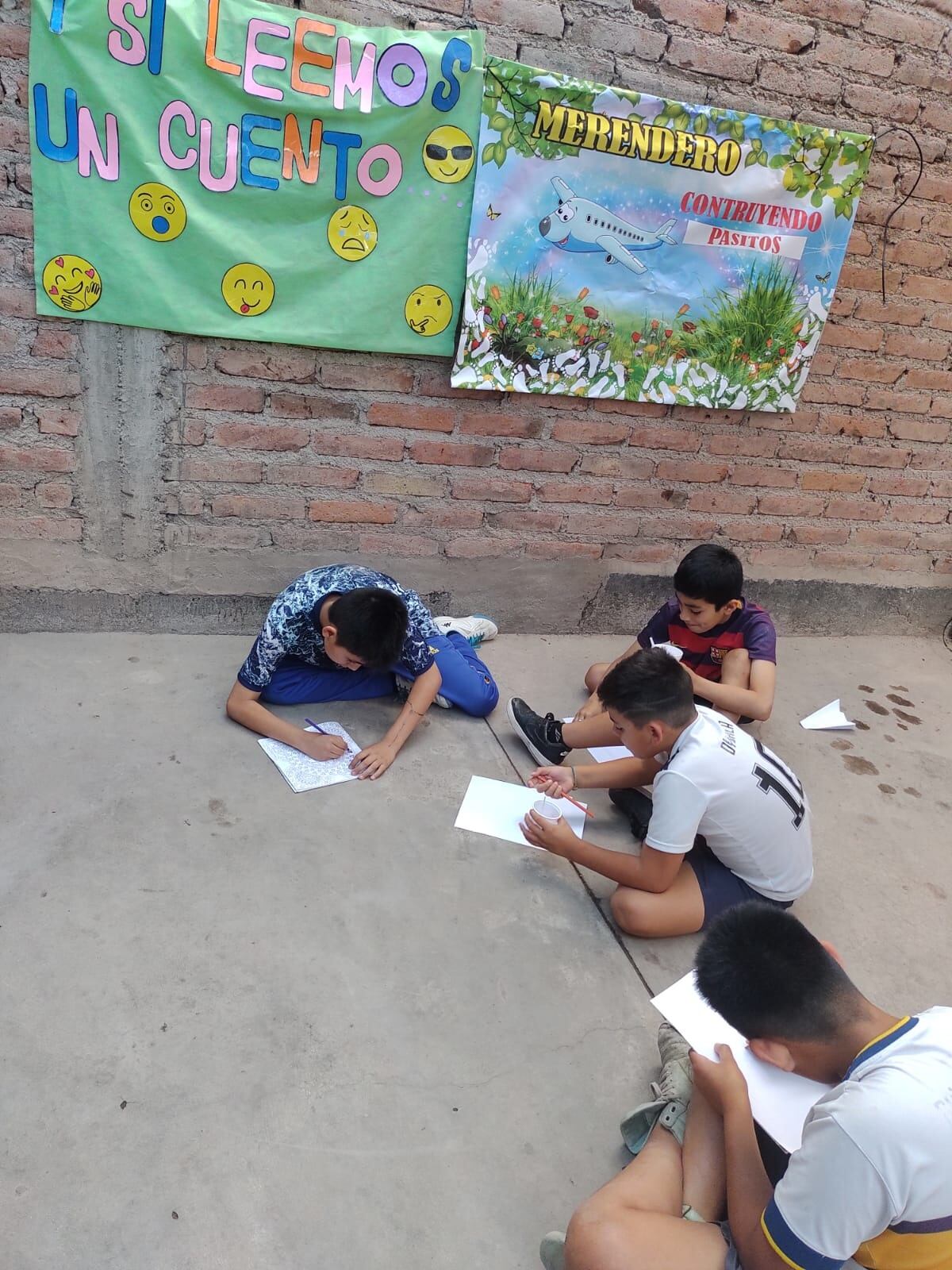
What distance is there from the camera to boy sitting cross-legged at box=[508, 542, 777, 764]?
2607 millimetres

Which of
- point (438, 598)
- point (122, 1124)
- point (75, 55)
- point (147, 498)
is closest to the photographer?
point (122, 1124)

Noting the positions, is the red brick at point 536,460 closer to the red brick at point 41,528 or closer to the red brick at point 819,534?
the red brick at point 819,534

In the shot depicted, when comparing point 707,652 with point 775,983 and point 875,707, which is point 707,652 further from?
point 775,983

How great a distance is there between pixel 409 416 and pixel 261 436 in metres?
0.51

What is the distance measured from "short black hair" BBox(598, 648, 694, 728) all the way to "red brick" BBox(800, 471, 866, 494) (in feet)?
6.59

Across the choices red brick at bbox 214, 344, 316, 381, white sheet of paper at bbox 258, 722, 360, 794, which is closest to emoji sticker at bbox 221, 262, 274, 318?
red brick at bbox 214, 344, 316, 381

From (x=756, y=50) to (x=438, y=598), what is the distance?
216 cm

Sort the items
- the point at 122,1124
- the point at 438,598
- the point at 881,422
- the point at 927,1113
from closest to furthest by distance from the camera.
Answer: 1. the point at 927,1113
2. the point at 122,1124
3. the point at 438,598
4. the point at 881,422

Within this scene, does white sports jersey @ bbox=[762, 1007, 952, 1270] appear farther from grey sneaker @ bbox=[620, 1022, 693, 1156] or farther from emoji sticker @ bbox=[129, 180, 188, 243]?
emoji sticker @ bbox=[129, 180, 188, 243]

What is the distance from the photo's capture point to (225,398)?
273 cm

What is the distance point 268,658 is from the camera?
2449mm

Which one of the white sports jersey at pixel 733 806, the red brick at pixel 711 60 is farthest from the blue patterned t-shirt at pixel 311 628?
the red brick at pixel 711 60

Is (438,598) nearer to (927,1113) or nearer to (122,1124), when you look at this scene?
(122,1124)

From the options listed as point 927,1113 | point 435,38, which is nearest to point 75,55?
point 435,38
